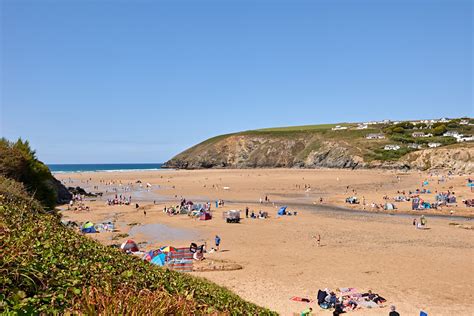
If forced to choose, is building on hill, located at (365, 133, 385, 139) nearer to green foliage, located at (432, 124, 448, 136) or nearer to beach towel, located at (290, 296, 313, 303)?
green foliage, located at (432, 124, 448, 136)

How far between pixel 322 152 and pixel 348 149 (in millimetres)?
8899

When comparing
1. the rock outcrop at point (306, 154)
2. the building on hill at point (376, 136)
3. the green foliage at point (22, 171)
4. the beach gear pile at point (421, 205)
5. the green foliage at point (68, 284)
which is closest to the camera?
the green foliage at point (68, 284)

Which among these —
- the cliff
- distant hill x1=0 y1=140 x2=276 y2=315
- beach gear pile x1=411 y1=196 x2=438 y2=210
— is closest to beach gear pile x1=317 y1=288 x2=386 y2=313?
distant hill x1=0 y1=140 x2=276 y2=315

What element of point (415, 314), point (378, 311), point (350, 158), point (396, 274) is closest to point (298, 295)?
point (378, 311)

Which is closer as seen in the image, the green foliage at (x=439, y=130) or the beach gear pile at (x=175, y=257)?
the beach gear pile at (x=175, y=257)

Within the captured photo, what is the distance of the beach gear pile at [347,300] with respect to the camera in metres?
14.0

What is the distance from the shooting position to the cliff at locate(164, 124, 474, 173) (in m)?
87.7

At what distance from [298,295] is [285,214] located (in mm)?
21545

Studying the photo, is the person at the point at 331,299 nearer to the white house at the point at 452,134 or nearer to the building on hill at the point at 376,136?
the white house at the point at 452,134

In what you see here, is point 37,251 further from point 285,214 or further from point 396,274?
point 285,214

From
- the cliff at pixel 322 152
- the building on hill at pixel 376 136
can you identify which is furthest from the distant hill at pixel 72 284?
the building on hill at pixel 376 136

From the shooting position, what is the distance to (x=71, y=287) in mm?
4398

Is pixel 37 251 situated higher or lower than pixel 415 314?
higher

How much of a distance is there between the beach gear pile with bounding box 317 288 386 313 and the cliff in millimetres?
73743
